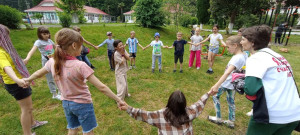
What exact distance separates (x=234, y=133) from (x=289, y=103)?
190 centimetres

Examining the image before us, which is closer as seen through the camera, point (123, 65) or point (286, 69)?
point (286, 69)

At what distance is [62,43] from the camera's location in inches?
65.8

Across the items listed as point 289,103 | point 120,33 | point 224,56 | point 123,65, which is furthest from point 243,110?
point 120,33

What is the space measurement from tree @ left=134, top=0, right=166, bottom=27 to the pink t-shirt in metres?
16.5

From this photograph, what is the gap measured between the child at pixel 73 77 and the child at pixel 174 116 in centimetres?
44

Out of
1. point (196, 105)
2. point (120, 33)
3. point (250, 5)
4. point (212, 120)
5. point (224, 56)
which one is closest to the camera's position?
point (196, 105)

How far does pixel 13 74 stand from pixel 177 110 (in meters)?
2.32

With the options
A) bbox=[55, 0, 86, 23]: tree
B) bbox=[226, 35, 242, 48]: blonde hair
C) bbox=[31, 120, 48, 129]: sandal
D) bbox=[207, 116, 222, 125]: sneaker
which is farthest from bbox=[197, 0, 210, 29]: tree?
bbox=[31, 120, 48, 129]: sandal

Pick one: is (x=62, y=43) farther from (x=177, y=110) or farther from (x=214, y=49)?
(x=214, y=49)

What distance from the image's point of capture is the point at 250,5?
18.0 meters

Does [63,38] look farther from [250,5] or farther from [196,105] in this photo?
[250,5]

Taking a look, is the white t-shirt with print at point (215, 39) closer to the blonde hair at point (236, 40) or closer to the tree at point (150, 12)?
the blonde hair at point (236, 40)

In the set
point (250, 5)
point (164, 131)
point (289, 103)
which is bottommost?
point (164, 131)

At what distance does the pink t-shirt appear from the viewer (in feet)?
5.63
